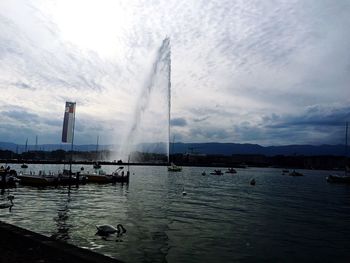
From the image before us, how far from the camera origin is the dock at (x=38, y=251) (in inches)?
470

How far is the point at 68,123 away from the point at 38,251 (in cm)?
3791

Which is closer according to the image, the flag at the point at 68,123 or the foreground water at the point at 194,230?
the foreground water at the point at 194,230

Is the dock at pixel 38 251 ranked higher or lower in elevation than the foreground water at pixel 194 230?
higher

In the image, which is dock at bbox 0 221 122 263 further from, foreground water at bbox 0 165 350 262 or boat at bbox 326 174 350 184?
boat at bbox 326 174 350 184

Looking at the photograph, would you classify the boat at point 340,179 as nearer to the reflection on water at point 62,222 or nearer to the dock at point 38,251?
the reflection on water at point 62,222

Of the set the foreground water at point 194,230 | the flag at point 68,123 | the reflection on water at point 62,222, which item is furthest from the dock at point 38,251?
the flag at point 68,123

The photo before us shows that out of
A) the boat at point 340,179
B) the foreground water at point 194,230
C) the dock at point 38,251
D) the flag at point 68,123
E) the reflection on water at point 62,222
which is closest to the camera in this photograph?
the dock at point 38,251

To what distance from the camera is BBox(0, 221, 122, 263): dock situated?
39.2ft

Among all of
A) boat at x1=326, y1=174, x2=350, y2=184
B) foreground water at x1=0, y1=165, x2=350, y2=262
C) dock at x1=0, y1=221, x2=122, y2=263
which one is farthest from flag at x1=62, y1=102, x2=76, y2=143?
boat at x1=326, y1=174, x2=350, y2=184

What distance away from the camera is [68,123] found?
49281 mm

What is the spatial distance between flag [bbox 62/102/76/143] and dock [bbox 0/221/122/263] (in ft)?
114

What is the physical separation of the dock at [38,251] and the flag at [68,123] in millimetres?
34609

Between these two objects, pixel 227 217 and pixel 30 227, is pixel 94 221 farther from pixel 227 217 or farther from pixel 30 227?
pixel 227 217

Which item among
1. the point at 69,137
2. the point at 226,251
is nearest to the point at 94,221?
the point at 226,251
